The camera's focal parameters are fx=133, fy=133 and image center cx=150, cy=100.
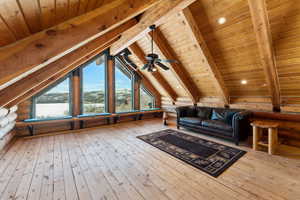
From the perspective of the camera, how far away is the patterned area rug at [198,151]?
2.63 meters

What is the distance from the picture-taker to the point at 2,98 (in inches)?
93.1

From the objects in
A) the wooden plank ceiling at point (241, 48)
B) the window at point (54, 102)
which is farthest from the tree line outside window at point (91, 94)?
the wooden plank ceiling at point (241, 48)

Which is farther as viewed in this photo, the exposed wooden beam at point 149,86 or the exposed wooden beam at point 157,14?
the exposed wooden beam at point 149,86

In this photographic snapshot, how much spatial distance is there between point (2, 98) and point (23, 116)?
285 cm

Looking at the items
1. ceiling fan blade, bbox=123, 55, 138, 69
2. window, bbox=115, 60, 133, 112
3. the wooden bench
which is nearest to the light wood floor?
the wooden bench

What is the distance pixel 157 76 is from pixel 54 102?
4.35 metres

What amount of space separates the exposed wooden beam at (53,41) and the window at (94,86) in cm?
442

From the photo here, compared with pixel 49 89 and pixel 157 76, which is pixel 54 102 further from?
pixel 157 76

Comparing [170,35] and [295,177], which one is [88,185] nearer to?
[295,177]

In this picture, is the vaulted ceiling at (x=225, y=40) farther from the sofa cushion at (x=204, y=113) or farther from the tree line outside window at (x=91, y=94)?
the tree line outside window at (x=91, y=94)

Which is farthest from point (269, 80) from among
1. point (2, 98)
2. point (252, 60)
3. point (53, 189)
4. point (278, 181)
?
point (2, 98)

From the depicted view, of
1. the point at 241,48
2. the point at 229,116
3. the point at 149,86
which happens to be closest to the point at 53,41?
the point at 241,48

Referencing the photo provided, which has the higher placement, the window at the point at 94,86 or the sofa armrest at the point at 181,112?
the window at the point at 94,86

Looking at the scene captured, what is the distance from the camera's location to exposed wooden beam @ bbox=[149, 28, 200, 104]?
14.7ft
